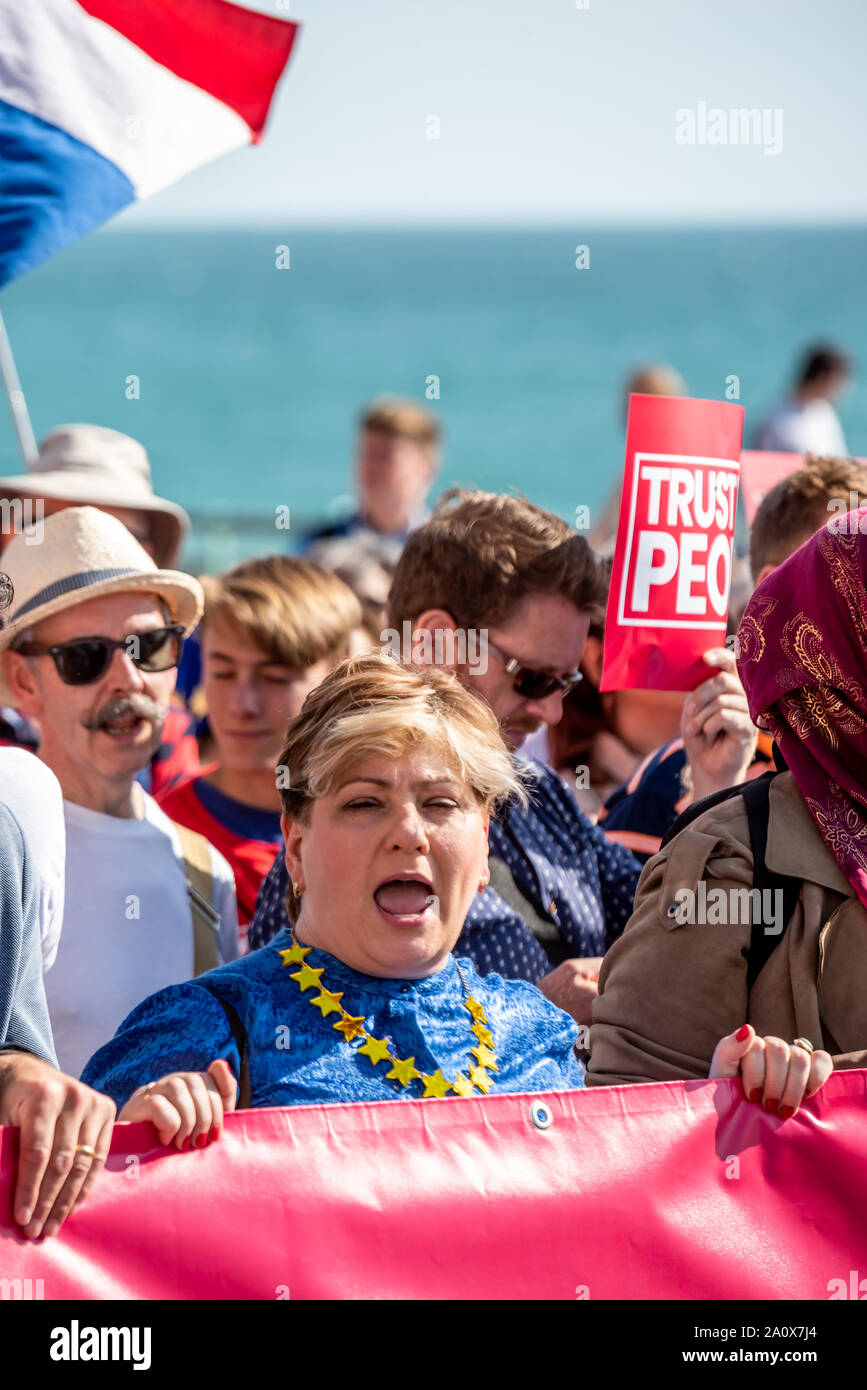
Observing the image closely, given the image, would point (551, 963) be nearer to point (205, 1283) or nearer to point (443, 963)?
point (443, 963)

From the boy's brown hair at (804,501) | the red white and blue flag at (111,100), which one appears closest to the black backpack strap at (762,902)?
the boy's brown hair at (804,501)

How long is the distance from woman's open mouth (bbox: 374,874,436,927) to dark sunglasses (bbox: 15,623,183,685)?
1445 millimetres

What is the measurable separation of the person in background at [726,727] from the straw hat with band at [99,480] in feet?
6.47

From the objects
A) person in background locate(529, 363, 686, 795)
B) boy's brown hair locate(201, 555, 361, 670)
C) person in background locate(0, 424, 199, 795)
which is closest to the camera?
boy's brown hair locate(201, 555, 361, 670)

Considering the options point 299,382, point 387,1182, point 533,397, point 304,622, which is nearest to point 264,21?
point 304,622

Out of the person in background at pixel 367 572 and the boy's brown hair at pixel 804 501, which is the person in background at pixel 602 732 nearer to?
the person in background at pixel 367 572

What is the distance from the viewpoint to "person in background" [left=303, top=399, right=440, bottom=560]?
33.8ft

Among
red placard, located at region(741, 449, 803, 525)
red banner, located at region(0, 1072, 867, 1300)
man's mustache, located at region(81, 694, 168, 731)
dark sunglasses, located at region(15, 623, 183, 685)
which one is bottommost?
red banner, located at region(0, 1072, 867, 1300)

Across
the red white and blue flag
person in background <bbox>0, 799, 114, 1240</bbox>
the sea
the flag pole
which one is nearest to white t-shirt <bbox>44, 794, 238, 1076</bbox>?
person in background <bbox>0, 799, 114, 1240</bbox>

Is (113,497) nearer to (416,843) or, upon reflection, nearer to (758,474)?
(758,474)

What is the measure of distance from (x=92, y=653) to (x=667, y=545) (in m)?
1.31

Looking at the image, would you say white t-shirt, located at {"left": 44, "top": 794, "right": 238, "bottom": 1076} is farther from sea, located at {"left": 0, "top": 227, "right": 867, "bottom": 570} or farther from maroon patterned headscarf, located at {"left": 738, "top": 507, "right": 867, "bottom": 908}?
sea, located at {"left": 0, "top": 227, "right": 867, "bottom": 570}

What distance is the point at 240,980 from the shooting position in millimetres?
2717

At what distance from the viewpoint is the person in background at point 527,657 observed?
3.56 m
